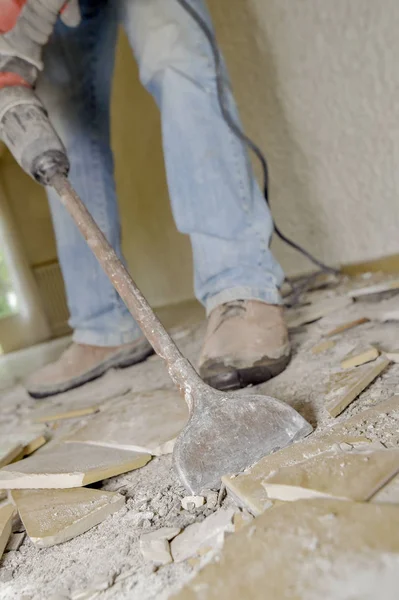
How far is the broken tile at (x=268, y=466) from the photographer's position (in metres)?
0.47

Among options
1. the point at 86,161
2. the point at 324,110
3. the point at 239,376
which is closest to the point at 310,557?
the point at 239,376

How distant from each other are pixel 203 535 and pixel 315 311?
91cm

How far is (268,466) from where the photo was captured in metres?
0.52

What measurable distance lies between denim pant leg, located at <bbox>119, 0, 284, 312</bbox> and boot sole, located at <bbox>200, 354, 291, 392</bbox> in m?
0.18

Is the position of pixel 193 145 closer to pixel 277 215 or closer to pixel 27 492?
pixel 27 492

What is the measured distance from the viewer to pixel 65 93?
4.41ft

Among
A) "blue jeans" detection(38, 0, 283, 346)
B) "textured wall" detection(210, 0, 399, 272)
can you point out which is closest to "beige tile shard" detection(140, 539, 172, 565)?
"blue jeans" detection(38, 0, 283, 346)

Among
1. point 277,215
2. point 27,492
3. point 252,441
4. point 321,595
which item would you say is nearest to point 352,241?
point 277,215

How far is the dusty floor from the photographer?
42cm

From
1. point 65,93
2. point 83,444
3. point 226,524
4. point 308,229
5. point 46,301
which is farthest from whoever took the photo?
point 46,301

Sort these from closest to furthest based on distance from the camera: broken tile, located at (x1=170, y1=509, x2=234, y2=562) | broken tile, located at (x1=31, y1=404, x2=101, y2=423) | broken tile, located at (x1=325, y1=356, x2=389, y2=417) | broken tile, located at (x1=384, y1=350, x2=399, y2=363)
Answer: broken tile, located at (x1=170, y1=509, x2=234, y2=562)
broken tile, located at (x1=325, y1=356, x2=389, y2=417)
broken tile, located at (x1=384, y1=350, x2=399, y2=363)
broken tile, located at (x1=31, y1=404, x2=101, y2=423)

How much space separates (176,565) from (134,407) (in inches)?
19.8

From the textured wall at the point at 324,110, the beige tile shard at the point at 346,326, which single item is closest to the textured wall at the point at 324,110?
the textured wall at the point at 324,110

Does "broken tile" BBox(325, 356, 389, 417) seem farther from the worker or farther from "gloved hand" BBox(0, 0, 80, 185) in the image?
"gloved hand" BBox(0, 0, 80, 185)
